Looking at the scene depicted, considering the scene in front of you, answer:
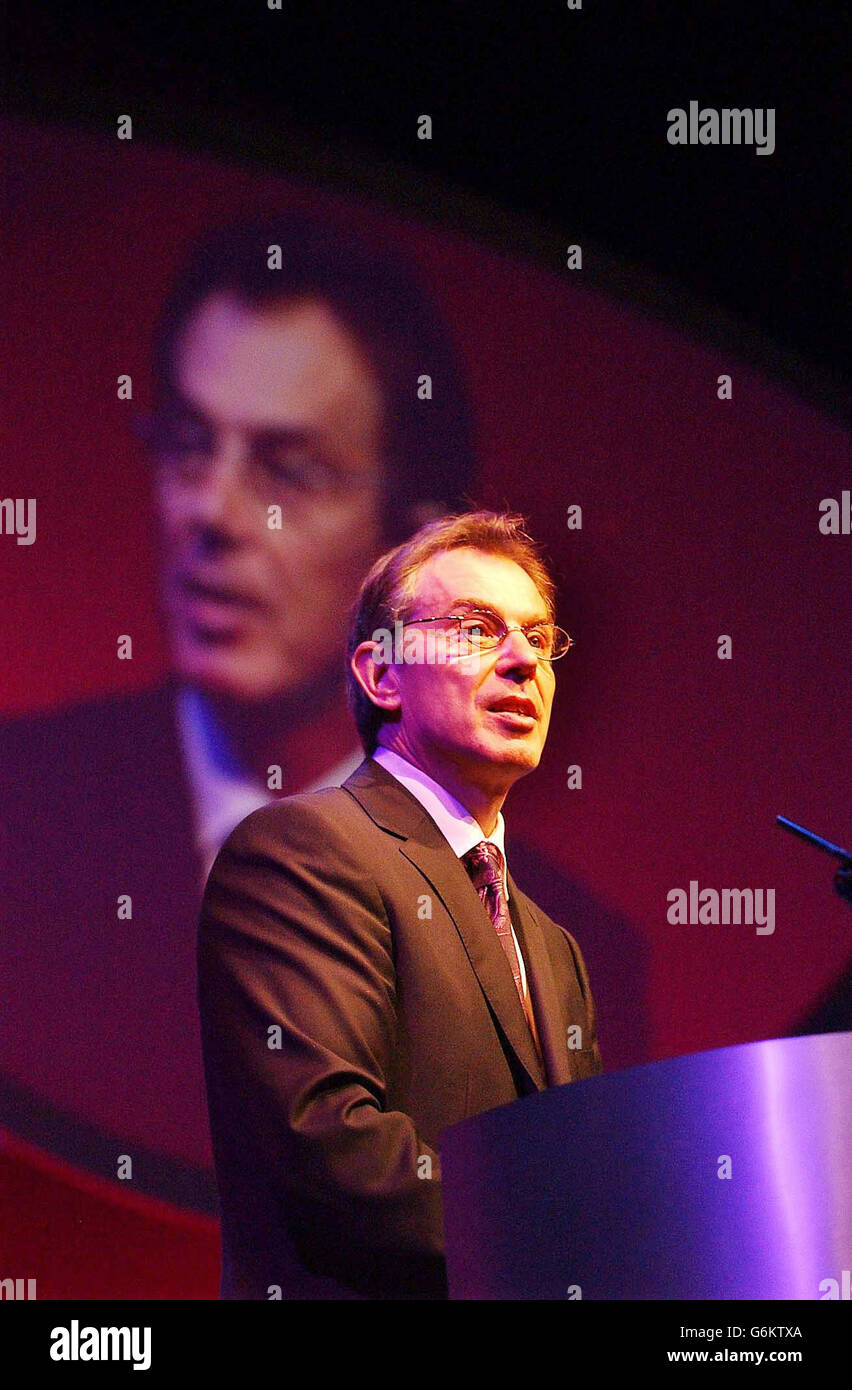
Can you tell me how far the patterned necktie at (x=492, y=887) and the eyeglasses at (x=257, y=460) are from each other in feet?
3.24

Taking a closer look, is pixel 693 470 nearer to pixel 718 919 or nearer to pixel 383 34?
pixel 718 919

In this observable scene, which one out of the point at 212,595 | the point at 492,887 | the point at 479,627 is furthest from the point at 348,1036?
the point at 212,595

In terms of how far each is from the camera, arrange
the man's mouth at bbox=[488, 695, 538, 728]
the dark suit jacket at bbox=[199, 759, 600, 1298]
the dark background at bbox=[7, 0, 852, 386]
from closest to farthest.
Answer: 1. the dark suit jacket at bbox=[199, 759, 600, 1298]
2. the man's mouth at bbox=[488, 695, 538, 728]
3. the dark background at bbox=[7, 0, 852, 386]

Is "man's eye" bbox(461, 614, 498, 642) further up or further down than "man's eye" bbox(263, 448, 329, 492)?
further down

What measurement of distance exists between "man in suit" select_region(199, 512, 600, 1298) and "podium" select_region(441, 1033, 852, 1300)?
0.45m

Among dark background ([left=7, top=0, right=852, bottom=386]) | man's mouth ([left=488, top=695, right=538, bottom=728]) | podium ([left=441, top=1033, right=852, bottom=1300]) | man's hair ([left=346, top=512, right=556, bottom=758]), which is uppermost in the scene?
dark background ([left=7, top=0, right=852, bottom=386])

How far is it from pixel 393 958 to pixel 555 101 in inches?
86.1

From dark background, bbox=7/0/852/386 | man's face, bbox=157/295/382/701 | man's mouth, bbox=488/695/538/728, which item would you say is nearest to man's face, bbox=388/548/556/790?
man's mouth, bbox=488/695/538/728

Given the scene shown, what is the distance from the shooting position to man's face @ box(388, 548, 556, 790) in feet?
9.37

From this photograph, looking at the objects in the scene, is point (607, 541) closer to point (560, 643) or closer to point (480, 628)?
point (560, 643)

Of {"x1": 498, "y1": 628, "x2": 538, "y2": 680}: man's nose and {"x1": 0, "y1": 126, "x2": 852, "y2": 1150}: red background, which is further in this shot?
{"x1": 0, "y1": 126, "x2": 852, "y2": 1150}: red background

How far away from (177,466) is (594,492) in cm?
96

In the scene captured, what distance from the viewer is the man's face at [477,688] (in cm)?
286

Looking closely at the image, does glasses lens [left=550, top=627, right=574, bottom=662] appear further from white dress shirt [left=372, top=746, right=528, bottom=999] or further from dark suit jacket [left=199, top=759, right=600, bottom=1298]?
dark suit jacket [left=199, top=759, right=600, bottom=1298]
